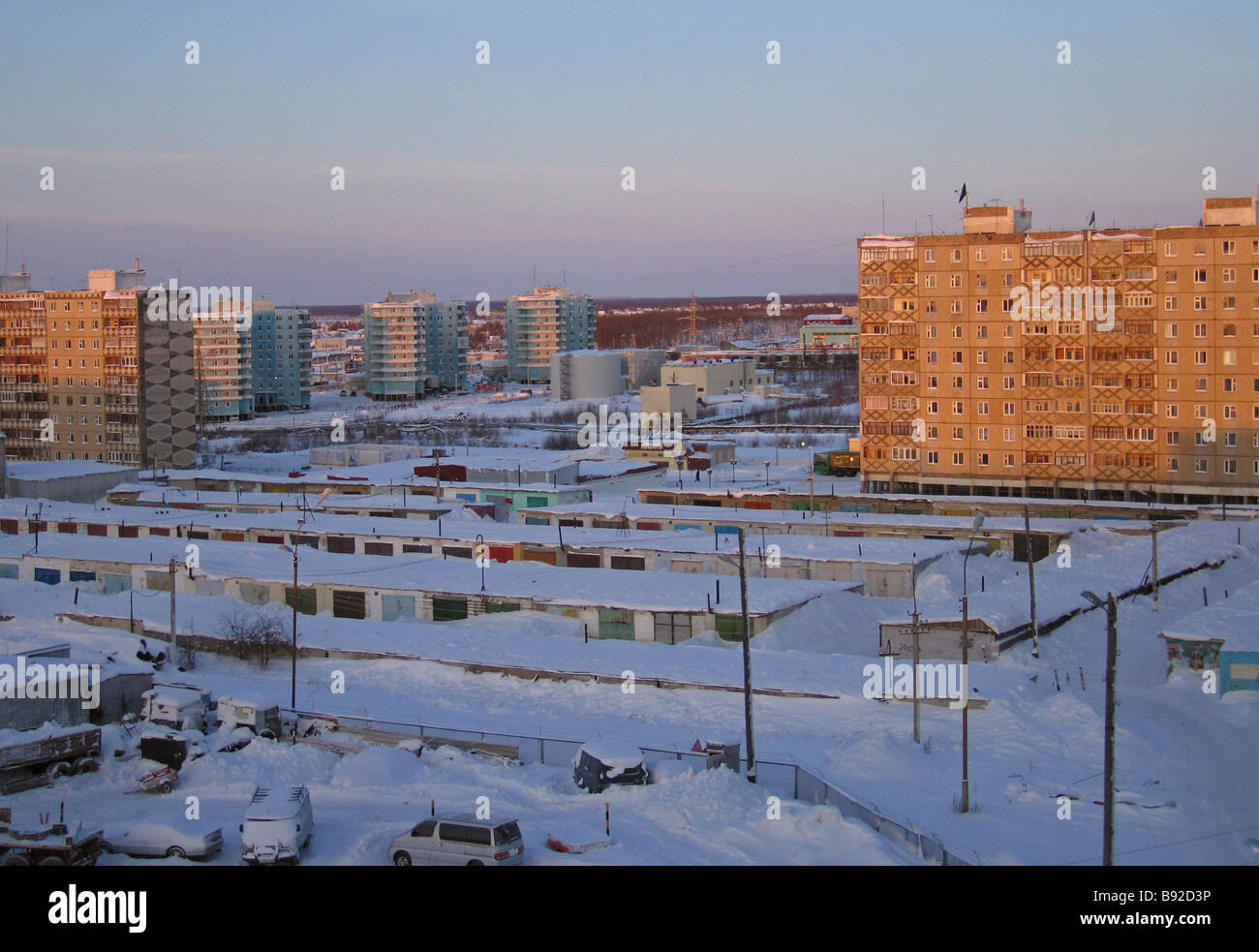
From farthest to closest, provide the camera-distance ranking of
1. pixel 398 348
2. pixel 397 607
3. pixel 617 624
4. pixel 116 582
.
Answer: pixel 398 348 < pixel 116 582 < pixel 397 607 < pixel 617 624

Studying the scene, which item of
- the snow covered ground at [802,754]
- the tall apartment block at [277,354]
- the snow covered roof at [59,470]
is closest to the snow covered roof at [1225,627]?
the snow covered ground at [802,754]

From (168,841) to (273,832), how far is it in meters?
0.89

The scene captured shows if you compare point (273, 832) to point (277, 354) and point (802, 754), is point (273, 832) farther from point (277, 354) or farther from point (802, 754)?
point (277, 354)

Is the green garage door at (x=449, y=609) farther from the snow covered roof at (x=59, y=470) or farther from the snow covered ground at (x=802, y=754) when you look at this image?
the snow covered roof at (x=59, y=470)

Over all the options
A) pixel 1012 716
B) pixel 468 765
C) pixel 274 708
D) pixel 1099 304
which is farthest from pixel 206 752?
pixel 1099 304

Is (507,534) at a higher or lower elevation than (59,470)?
lower

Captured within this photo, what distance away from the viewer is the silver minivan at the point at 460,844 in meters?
8.45

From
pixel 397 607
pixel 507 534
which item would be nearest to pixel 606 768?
pixel 397 607

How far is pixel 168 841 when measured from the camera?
29.0 feet

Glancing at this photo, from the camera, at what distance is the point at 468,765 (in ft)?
36.8

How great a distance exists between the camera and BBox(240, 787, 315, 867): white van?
27.8ft

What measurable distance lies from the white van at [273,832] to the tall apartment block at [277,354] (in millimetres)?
63165

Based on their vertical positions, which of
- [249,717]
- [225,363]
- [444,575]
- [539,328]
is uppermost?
[539,328]

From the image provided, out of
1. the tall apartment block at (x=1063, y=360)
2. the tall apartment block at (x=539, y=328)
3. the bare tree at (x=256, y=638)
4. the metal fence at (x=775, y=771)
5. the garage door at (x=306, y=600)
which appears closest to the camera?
the metal fence at (x=775, y=771)
